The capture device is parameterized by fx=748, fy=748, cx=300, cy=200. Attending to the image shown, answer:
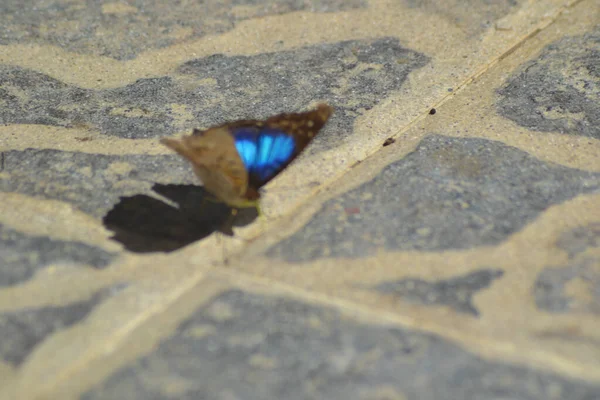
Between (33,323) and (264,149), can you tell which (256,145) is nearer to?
(264,149)

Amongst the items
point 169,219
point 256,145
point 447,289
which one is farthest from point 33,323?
point 447,289

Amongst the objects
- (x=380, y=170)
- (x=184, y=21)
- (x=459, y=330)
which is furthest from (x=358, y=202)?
(x=184, y=21)

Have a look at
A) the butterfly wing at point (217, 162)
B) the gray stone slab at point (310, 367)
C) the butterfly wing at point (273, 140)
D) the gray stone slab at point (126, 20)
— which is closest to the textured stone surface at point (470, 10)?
the gray stone slab at point (126, 20)

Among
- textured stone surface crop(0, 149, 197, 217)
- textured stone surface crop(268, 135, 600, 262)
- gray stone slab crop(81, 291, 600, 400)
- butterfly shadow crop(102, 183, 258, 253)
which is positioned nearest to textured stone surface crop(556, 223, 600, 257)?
textured stone surface crop(268, 135, 600, 262)

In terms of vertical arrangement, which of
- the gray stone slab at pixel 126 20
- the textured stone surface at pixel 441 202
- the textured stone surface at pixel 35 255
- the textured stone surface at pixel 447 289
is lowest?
the textured stone surface at pixel 447 289

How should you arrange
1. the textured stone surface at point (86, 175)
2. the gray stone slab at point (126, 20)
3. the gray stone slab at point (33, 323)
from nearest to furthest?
1. the gray stone slab at point (33, 323)
2. the textured stone surface at point (86, 175)
3. the gray stone slab at point (126, 20)

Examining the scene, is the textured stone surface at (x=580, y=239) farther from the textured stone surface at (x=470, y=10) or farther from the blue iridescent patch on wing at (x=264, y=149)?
the textured stone surface at (x=470, y=10)
